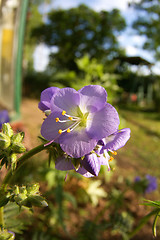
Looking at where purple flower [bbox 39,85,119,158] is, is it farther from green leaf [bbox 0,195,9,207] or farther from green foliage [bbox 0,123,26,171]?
green leaf [bbox 0,195,9,207]

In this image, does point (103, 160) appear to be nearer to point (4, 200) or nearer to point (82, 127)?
point (82, 127)

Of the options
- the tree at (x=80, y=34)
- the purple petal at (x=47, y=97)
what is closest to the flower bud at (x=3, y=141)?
the purple petal at (x=47, y=97)

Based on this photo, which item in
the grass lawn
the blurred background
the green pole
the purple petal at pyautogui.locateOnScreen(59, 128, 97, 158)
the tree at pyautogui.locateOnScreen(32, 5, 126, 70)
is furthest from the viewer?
the tree at pyautogui.locateOnScreen(32, 5, 126, 70)

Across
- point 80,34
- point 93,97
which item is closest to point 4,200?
point 93,97

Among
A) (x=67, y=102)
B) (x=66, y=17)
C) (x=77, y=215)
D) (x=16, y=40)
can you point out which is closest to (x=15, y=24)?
(x=16, y=40)

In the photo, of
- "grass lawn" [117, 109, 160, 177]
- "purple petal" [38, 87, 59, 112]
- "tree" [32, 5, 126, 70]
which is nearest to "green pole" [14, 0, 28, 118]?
"grass lawn" [117, 109, 160, 177]

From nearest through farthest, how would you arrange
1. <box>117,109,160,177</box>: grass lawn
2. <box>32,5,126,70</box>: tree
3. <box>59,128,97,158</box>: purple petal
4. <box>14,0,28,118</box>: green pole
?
1. <box>59,128,97,158</box>: purple petal
2. <box>117,109,160,177</box>: grass lawn
3. <box>14,0,28,118</box>: green pole
4. <box>32,5,126,70</box>: tree

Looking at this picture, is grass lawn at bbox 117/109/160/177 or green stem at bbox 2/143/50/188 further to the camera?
grass lawn at bbox 117/109/160/177

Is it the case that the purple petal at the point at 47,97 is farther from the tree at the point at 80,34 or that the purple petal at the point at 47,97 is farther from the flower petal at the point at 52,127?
the tree at the point at 80,34
